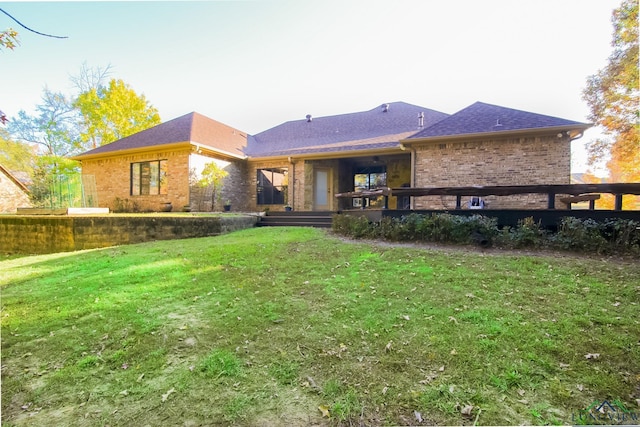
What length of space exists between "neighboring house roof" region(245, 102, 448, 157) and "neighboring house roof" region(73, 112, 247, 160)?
124 centimetres

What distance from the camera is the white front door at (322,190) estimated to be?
46.4ft

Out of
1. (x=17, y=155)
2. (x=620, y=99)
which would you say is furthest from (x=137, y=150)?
(x=620, y=99)

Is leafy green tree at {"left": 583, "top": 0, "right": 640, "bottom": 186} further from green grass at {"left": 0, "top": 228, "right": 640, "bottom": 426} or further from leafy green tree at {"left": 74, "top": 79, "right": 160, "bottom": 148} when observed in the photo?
leafy green tree at {"left": 74, "top": 79, "right": 160, "bottom": 148}

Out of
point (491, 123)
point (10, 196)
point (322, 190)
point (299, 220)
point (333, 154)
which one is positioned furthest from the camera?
point (10, 196)

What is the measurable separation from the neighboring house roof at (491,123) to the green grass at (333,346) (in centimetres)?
649

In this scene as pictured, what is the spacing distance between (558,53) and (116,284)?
13932 mm

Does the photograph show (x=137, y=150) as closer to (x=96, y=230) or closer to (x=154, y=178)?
(x=154, y=178)

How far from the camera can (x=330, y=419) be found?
1735 mm

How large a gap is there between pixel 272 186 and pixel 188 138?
4457 mm

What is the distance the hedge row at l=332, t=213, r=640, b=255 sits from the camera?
454 centimetres

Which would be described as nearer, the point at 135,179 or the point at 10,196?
the point at 135,179

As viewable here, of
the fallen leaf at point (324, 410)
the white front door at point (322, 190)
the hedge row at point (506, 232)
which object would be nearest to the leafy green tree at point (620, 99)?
the hedge row at point (506, 232)

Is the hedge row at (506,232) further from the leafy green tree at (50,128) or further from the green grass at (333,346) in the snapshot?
the leafy green tree at (50,128)

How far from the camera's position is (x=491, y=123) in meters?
9.82
